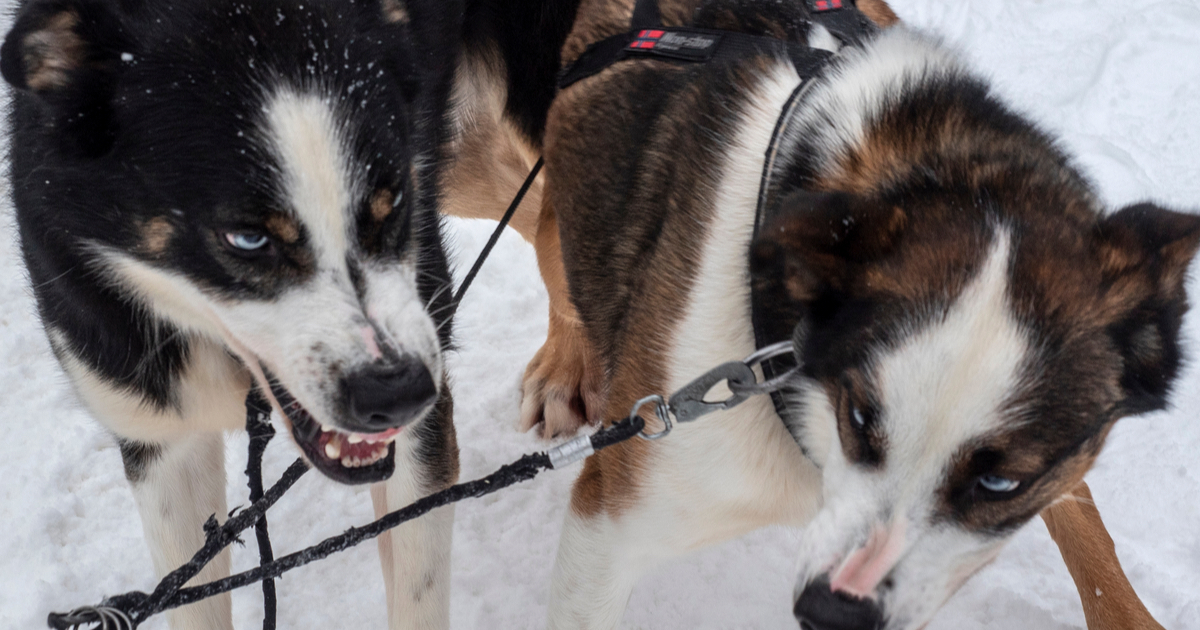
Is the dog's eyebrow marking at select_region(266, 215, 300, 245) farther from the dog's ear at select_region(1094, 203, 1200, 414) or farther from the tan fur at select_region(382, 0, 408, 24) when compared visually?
the dog's ear at select_region(1094, 203, 1200, 414)

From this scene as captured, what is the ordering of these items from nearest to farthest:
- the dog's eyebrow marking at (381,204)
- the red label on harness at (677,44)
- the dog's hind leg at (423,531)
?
1. the dog's eyebrow marking at (381,204)
2. the red label on harness at (677,44)
3. the dog's hind leg at (423,531)

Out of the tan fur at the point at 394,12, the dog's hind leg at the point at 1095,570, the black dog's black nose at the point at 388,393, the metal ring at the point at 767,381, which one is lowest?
the dog's hind leg at the point at 1095,570

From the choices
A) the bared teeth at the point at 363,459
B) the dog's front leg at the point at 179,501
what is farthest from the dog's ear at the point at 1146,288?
the dog's front leg at the point at 179,501

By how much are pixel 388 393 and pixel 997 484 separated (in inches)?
42.1

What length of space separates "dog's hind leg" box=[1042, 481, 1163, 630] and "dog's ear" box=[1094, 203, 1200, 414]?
107cm

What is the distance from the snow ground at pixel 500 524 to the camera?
9.25ft

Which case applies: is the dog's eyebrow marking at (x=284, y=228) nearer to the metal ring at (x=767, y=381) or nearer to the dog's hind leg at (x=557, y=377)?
the metal ring at (x=767, y=381)

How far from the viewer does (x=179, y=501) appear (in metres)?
2.39

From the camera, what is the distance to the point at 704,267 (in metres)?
1.89

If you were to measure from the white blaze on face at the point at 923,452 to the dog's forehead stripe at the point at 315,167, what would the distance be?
979mm

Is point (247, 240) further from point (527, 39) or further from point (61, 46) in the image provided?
point (527, 39)

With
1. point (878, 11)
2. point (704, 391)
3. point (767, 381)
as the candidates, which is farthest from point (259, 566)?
point (878, 11)

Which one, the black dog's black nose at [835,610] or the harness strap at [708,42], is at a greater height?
the harness strap at [708,42]

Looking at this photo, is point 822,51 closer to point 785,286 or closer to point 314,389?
point 785,286
